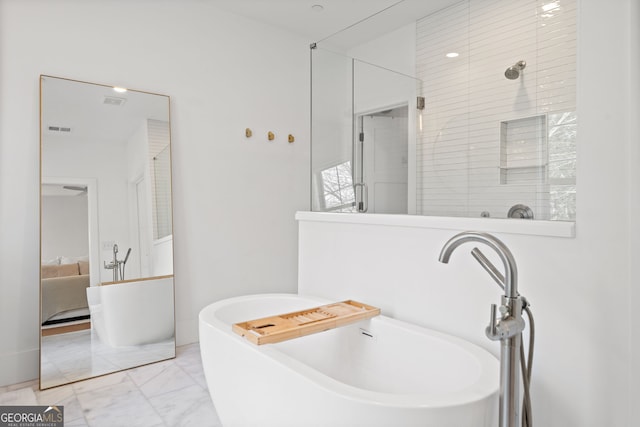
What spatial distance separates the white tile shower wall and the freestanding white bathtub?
0.61 m

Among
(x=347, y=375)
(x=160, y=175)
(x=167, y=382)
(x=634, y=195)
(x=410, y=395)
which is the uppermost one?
(x=160, y=175)

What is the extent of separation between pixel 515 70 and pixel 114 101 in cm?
248

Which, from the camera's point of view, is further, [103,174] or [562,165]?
[103,174]

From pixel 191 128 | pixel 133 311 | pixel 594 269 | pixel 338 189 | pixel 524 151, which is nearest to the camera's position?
pixel 594 269

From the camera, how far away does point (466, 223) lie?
1668 mm

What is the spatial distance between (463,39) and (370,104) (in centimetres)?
64

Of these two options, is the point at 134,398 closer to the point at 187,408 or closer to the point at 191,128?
the point at 187,408

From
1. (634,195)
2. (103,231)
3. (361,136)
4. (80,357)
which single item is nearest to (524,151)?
(634,195)

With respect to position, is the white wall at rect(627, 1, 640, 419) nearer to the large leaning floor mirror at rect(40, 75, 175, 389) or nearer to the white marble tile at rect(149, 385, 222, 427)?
the white marble tile at rect(149, 385, 222, 427)

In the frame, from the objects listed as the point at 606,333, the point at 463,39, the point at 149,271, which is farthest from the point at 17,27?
the point at 606,333

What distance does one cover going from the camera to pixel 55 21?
8.41 ft

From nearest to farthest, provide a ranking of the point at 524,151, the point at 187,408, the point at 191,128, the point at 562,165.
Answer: the point at 562,165, the point at 524,151, the point at 187,408, the point at 191,128

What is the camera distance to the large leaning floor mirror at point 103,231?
8.21ft

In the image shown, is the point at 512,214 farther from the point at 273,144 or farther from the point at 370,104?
the point at 273,144
